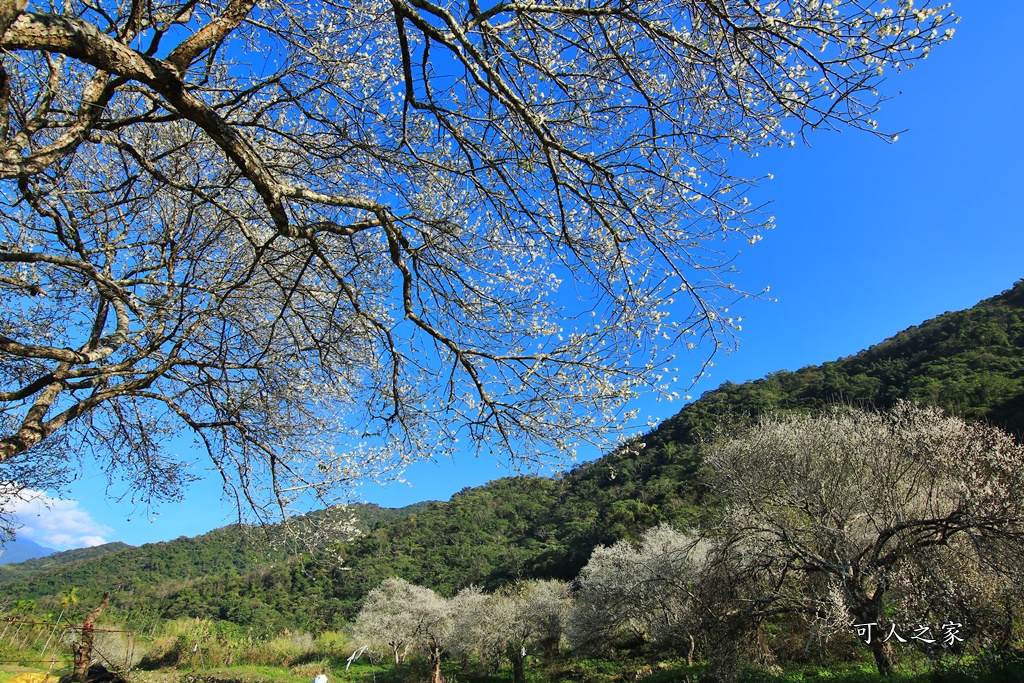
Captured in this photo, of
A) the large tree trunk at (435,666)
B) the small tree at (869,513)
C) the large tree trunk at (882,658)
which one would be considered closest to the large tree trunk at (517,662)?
the large tree trunk at (435,666)

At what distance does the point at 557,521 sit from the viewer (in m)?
47.0

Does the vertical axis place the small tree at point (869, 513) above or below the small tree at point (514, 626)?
above

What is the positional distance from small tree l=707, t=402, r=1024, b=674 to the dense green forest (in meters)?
9.42

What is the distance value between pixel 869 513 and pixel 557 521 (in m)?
39.1

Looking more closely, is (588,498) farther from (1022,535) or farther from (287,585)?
(1022,535)

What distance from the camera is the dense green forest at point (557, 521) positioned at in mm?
27219

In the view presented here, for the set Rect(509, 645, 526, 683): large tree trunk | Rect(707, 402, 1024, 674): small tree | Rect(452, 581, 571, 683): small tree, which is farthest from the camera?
Rect(452, 581, 571, 683): small tree

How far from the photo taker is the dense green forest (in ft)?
89.3

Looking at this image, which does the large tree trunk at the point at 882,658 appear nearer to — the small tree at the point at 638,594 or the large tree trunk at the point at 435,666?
the small tree at the point at 638,594

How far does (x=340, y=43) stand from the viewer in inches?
178

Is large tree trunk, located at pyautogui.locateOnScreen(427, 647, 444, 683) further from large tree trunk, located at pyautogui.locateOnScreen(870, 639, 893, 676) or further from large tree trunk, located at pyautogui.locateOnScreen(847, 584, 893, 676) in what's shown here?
large tree trunk, located at pyautogui.locateOnScreen(847, 584, 893, 676)

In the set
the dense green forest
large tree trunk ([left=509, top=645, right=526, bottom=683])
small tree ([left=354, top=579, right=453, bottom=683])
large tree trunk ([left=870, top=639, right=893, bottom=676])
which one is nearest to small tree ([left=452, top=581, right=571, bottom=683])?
large tree trunk ([left=509, top=645, right=526, bottom=683])

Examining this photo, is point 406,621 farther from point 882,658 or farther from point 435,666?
point 882,658

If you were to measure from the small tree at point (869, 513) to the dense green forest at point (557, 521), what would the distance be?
371 inches
